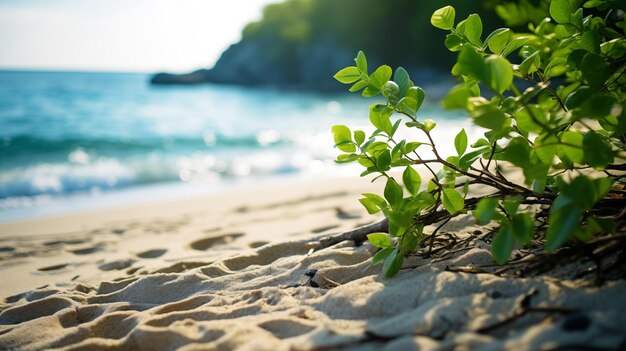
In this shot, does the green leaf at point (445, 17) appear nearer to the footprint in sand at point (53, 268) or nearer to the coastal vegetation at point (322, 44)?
the footprint in sand at point (53, 268)

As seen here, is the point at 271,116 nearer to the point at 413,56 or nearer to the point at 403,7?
the point at 413,56

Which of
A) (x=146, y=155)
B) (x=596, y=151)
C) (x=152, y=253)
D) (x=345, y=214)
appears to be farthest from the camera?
(x=146, y=155)

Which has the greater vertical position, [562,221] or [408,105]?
[408,105]

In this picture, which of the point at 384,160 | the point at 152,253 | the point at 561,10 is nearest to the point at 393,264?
the point at 384,160

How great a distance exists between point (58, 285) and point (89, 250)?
885mm

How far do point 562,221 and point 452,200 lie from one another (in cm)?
46

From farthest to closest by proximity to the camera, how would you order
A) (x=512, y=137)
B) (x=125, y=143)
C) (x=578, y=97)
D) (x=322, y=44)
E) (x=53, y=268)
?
(x=322, y=44) → (x=125, y=143) → (x=53, y=268) → (x=512, y=137) → (x=578, y=97)

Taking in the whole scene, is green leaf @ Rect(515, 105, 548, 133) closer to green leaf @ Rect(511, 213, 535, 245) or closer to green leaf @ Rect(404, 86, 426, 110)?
green leaf @ Rect(511, 213, 535, 245)

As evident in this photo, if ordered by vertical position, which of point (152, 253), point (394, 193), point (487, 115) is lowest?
point (152, 253)

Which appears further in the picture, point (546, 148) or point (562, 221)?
point (546, 148)

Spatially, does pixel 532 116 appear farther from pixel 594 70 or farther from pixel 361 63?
pixel 361 63

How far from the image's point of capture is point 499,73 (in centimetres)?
106

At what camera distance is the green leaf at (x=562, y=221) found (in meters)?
1.03

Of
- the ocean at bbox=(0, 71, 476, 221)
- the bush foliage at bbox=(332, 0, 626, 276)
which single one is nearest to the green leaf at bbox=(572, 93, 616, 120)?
the bush foliage at bbox=(332, 0, 626, 276)
